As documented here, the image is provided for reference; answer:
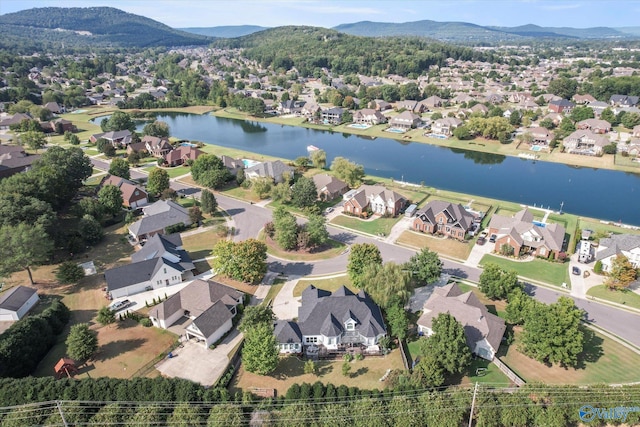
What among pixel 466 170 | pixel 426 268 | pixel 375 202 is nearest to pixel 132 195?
pixel 375 202

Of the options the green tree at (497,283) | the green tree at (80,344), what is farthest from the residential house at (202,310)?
the green tree at (497,283)

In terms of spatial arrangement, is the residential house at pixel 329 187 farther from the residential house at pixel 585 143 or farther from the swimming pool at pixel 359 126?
the residential house at pixel 585 143

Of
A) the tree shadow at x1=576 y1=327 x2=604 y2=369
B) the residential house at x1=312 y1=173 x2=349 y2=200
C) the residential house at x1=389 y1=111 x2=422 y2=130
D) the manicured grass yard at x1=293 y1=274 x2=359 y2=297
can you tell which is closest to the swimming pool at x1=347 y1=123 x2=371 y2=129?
the residential house at x1=389 y1=111 x2=422 y2=130

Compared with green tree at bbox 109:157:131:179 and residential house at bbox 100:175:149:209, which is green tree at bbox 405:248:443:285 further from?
green tree at bbox 109:157:131:179

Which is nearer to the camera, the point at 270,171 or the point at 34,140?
the point at 270,171

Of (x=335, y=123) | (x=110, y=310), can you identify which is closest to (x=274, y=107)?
(x=335, y=123)

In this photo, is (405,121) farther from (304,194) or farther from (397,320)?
(397,320)

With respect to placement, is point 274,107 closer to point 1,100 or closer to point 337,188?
point 337,188
